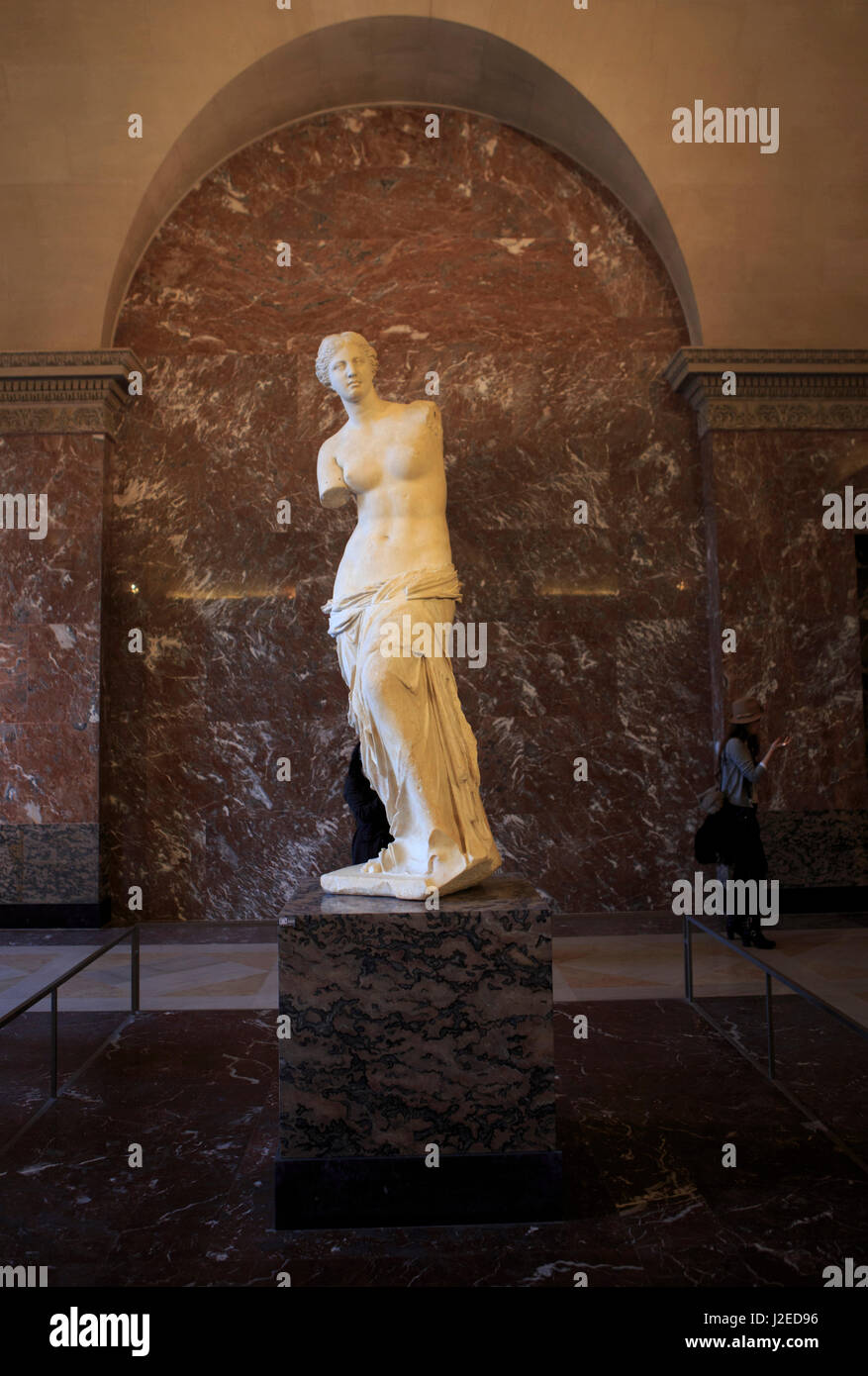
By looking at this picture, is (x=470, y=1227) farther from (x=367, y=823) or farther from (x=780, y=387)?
(x=780, y=387)

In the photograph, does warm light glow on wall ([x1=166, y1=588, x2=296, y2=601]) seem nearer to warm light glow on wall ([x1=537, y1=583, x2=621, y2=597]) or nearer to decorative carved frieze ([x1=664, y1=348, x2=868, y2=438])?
warm light glow on wall ([x1=537, y1=583, x2=621, y2=597])

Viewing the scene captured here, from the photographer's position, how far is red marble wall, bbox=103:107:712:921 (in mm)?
8234

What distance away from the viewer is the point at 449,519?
834cm

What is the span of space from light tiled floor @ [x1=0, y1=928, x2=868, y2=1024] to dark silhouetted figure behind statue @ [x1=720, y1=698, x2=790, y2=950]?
51 cm

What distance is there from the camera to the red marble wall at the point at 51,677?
25.7 ft

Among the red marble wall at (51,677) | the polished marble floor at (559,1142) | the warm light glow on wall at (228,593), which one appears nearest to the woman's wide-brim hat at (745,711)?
the polished marble floor at (559,1142)

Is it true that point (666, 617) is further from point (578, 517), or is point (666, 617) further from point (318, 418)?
point (318, 418)

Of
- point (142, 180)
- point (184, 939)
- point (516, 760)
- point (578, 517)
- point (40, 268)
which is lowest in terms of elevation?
point (184, 939)

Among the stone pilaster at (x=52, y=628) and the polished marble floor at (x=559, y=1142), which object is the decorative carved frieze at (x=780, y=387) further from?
the stone pilaster at (x=52, y=628)

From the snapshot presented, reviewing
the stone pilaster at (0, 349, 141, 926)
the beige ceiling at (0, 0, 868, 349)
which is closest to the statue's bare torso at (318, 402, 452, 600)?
the stone pilaster at (0, 349, 141, 926)

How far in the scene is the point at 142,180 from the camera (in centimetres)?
808

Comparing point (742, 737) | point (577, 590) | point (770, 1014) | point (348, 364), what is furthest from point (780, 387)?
point (770, 1014)
